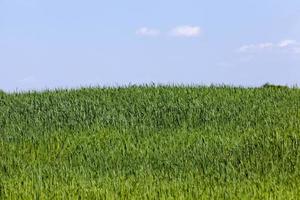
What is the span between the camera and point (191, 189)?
1035 cm

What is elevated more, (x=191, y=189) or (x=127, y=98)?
(x=127, y=98)

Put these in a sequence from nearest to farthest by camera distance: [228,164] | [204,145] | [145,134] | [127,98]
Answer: [228,164]
[204,145]
[145,134]
[127,98]

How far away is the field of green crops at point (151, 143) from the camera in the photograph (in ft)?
35.0

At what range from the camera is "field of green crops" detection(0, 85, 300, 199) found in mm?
10664

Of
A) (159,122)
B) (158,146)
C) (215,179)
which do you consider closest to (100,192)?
(215,179)

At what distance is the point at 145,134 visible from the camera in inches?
668

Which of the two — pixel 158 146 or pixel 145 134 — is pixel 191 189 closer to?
pixel 158 146

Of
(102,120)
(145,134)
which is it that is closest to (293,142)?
(145,134)

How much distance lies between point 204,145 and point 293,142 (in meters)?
2.01

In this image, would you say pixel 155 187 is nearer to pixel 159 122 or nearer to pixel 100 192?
pixel 100 192

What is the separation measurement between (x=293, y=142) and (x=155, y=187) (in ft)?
16.1

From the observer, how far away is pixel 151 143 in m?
15.6

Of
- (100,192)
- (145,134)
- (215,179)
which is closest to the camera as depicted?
(100,192)

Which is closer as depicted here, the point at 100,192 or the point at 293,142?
the point at 100,192
